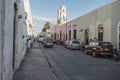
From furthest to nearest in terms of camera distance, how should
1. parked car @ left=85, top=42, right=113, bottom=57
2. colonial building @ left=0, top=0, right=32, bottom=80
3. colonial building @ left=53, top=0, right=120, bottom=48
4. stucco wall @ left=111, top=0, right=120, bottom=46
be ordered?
1. colonial building @ left=53, top=0, right=120, bottom=48
2. stucco wall @ left=111, top=0, right=120, bottom=46
3. parked car @ left=85, top=42, right=113, bottom=57
4. colonial building @ left=0, top=0, right=32, bottom=80

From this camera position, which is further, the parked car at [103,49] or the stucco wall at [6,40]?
the parked car at [103,49]

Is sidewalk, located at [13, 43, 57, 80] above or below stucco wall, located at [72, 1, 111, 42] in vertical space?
below

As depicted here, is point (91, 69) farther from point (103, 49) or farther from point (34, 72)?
point (103, 49)

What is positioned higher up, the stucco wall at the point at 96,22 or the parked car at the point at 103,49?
the stucco wall at the point at 96,22

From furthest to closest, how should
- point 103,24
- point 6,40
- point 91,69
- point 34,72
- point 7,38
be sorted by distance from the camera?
point 103,24 → point 91,69 → point 34,72 → point 7,38 → point 6,40

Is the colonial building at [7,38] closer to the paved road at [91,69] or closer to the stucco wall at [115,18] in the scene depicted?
the paved road at [91,69]

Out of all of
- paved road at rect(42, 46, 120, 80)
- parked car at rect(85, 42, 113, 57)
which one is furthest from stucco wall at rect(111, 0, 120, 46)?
paved road at rect(42, 46, 120, 80)

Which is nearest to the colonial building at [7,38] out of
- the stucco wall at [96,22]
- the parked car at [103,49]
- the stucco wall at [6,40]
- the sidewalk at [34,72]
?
the stucco wall at [6,40]

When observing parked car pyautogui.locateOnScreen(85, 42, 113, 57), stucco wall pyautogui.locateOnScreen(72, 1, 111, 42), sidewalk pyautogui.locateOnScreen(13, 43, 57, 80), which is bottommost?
sidewalk pyautogui.locateOnScreen(13, 43, 57, 80)

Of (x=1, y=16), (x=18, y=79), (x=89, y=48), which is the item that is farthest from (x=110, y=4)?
(x=1, y=16)

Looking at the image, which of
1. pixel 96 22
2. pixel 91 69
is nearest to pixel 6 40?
pixel 91 69

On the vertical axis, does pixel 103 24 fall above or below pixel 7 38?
above

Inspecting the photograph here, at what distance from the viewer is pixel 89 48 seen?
3106 cm

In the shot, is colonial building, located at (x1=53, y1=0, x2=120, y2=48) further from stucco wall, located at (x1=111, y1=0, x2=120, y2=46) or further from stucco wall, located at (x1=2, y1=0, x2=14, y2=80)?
stucco wall, located at (x1=2, y1=0, x2=14, y2=80)
